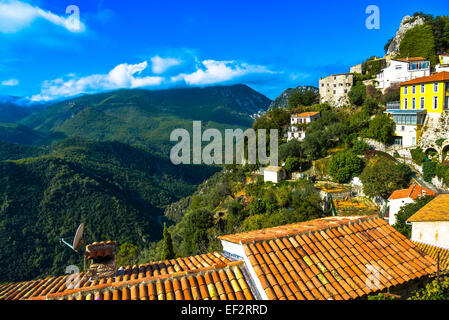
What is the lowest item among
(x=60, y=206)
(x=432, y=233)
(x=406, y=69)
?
(x=60, y=206)

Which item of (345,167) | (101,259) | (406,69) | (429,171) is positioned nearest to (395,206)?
(429,171)

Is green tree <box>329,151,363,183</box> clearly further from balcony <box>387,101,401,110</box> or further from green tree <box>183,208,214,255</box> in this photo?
green tree <box>183,208,214,255</box>

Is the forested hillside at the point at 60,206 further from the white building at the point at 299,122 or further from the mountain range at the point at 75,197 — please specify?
the white building at the point at 299,122

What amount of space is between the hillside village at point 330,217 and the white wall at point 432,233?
54 millimetres

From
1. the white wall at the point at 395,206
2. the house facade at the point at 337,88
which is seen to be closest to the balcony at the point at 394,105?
the house facade at the point at 337,88

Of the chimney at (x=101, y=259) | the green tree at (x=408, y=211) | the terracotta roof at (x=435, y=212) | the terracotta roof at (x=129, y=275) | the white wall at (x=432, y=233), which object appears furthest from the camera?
the green tree at (x=408, y=211)

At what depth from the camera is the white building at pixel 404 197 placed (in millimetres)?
22089

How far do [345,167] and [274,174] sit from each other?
350 inches

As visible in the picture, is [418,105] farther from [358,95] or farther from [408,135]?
[358,95]

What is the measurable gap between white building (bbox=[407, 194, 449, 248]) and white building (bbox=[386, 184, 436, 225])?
5.84m

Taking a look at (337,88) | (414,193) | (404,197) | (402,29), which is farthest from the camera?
(402,29)

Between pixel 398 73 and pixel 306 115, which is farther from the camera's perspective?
pixel 306 115

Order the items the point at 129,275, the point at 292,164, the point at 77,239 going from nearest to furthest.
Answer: the point at 129,275 < the point at 77,239 < the point at 292,164

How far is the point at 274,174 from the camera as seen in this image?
118ft
